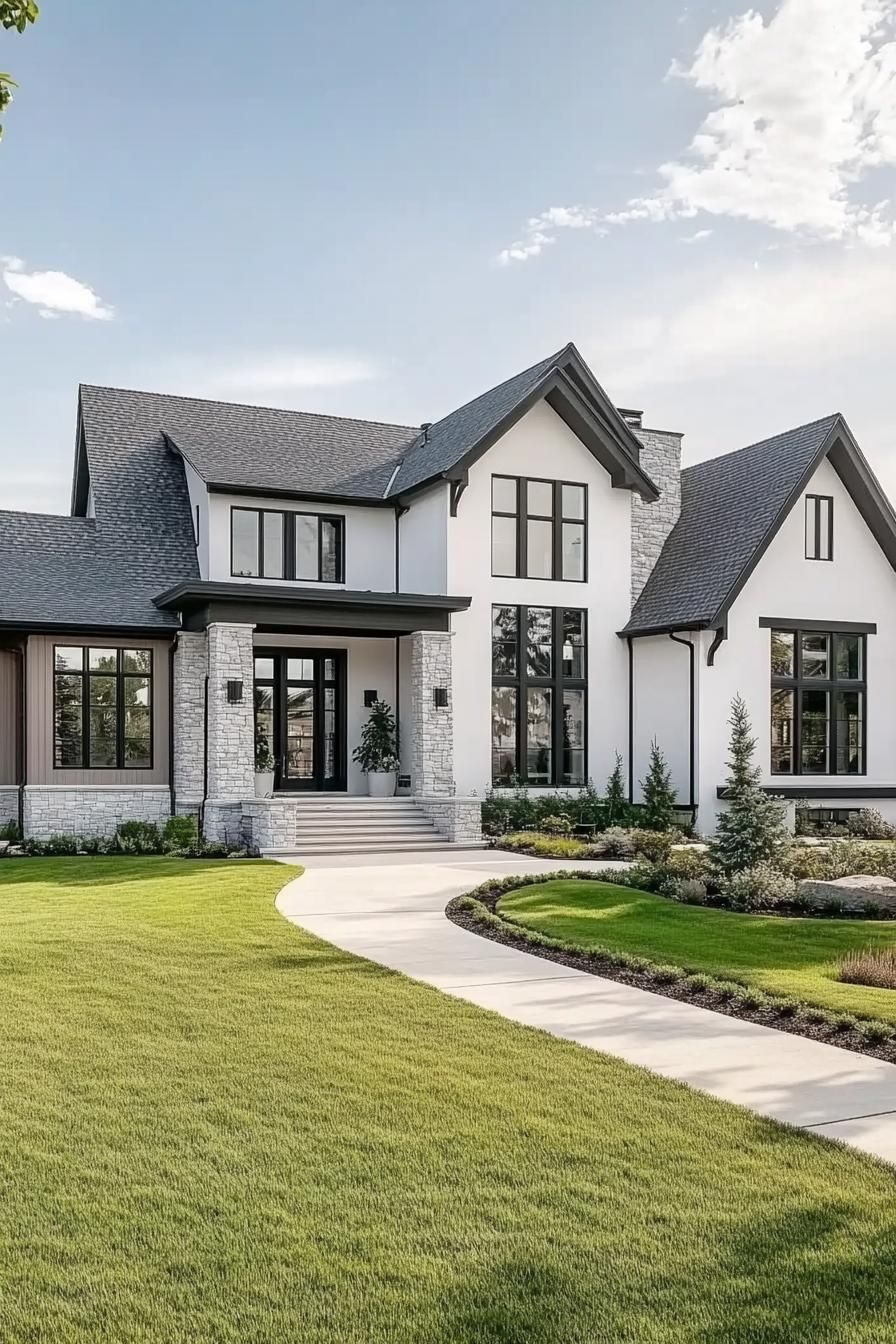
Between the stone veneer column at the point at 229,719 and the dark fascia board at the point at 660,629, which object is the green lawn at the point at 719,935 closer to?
the stone veneer column at the point at 229,719

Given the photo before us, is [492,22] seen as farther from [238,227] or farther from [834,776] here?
[834,776]

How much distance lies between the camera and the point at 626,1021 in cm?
748

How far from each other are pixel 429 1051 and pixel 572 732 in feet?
53.1

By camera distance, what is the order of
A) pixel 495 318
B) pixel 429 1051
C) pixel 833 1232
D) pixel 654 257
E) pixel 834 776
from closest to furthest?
pixel 833 1232
pixel 429 1051
pixel 654 257
pixel 495 318
pixel 834 776

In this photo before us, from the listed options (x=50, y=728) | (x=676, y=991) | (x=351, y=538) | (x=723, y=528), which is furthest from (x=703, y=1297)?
(x=723, y=528)

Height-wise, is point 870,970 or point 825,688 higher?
point 825,688

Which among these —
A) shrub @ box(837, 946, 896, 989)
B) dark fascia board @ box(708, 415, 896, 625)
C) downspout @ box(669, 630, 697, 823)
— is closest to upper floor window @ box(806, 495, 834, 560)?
dark fascia board @ box(708, 415, 896, 625)

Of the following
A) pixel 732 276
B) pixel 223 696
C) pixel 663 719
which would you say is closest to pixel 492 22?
pixel 732 276

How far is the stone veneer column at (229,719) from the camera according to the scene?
755 inches

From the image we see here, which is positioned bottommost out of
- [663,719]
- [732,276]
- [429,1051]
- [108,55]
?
[429,1051]

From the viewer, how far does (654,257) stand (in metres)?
18.0

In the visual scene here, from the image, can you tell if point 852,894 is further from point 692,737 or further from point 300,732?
point 300,732

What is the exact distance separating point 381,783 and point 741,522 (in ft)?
28.0

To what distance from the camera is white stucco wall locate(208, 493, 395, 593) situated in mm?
21484
